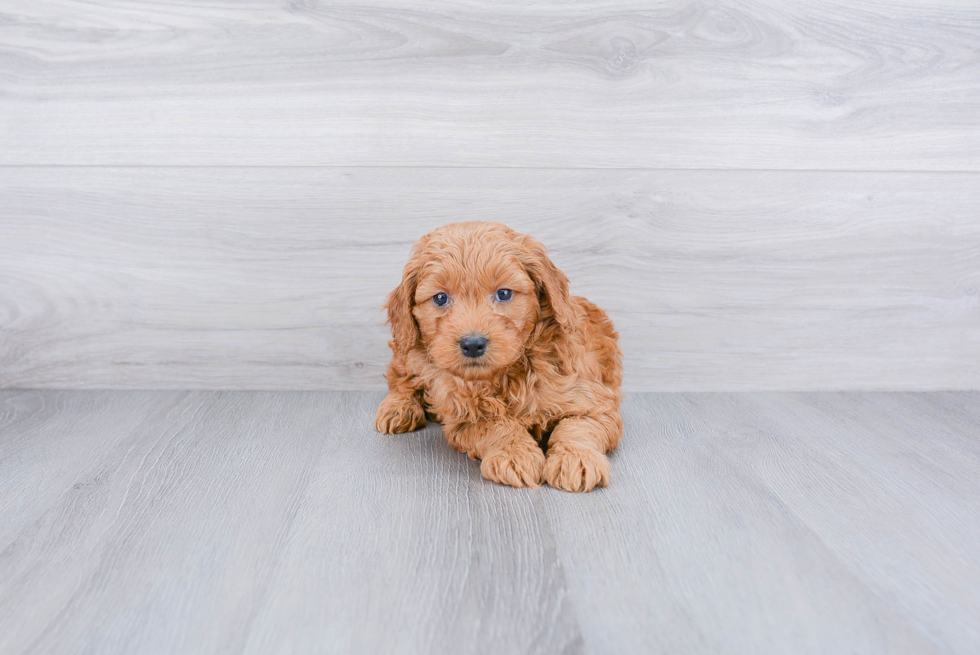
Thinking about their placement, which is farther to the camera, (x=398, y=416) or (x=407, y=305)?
(x=398, y=416)

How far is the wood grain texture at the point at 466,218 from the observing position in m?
2.13

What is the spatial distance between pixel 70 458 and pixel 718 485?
1.60 meters

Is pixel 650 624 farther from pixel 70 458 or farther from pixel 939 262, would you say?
pixel 939 262

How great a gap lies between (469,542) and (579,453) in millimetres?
355

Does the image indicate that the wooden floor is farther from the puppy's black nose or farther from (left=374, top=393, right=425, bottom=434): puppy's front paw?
the puppy's black nose

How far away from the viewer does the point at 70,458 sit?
5.50 ft

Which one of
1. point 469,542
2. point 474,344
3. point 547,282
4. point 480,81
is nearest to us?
point 469,542

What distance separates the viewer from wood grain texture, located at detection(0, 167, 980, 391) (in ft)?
6.98

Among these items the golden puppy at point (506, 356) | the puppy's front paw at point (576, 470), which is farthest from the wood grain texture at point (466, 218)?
the puppy's front paw at point (576, 470)

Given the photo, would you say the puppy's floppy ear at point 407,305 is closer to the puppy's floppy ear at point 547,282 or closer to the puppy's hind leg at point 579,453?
the puppy's floppy ear at point 547,282

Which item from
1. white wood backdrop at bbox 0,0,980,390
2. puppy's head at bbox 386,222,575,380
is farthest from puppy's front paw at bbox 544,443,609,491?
white wood backdrop at bbox 0,0,980,390

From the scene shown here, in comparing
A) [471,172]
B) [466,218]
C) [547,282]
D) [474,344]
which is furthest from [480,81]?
[474,344]

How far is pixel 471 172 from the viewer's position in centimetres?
211

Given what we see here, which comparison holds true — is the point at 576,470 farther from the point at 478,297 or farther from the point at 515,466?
the point at 478,297
